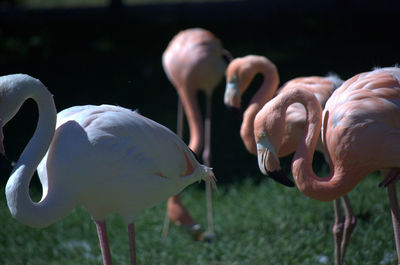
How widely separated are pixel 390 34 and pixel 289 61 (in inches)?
83.3

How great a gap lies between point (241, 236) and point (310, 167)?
62.1 inches

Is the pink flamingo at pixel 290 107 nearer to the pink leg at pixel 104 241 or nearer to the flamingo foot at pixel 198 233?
the flamingo foot at pixel 198 233

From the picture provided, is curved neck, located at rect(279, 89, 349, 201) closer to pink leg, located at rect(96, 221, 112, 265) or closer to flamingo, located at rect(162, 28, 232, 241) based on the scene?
pink leg, located at rect(96, 221, 112, 265)

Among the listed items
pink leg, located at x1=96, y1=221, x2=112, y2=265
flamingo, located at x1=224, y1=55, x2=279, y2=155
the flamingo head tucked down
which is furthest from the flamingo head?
pink leg, located at x1=96, y1=221, x2=112, y2=265

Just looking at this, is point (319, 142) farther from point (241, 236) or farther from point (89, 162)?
point (89, 162)

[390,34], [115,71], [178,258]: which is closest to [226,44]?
[115,71]

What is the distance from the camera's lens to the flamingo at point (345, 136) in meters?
2.87

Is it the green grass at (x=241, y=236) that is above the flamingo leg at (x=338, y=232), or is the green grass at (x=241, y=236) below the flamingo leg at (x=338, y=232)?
below

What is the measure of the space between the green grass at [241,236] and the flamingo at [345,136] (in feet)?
3.49

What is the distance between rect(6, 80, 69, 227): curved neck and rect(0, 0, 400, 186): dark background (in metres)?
3.52

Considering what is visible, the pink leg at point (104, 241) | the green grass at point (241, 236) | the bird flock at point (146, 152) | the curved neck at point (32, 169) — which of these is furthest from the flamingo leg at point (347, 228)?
the curved neck at point (32, 169)

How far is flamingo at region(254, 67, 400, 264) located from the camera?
113 inches

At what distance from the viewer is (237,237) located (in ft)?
14.4

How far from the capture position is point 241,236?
14.4 ft
